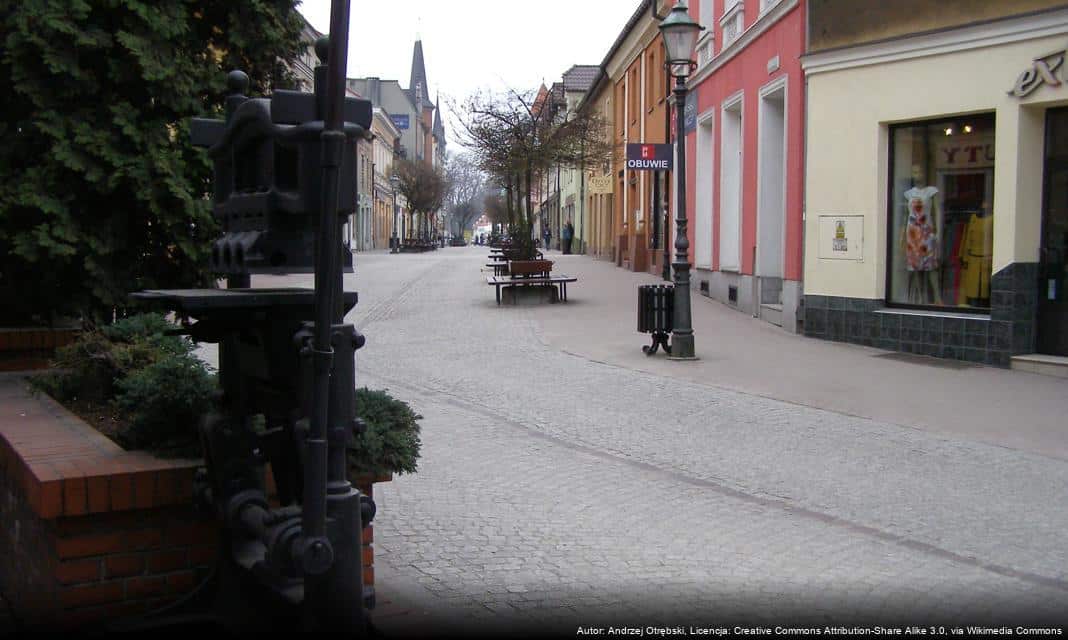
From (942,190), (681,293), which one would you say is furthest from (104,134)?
(942,190)

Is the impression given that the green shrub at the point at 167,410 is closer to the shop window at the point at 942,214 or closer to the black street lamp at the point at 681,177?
the black street lamp at the point at 681,177

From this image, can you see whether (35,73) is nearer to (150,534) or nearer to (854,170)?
(150,534)

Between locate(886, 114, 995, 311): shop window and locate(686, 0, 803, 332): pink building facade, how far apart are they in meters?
1.65

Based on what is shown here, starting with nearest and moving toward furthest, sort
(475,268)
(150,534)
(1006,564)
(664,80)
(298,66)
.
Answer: (150,534) → (1006,564) → (298,66) → (664,80) → (475,268)

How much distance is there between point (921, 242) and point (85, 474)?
39.7ft

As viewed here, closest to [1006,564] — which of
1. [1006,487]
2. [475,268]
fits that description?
[1006,487]

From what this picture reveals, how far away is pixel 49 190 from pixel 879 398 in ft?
24.2

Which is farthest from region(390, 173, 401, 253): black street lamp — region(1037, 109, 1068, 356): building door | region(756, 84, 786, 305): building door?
region(1037, 109, 1068, 356): building door

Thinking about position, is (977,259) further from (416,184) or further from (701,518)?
(416,184)

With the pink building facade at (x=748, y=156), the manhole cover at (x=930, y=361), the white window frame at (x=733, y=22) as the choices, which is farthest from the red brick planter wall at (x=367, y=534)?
the white window frame at (x=733, y=22)

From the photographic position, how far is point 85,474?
11.3 feet

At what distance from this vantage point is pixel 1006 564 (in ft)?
17.1

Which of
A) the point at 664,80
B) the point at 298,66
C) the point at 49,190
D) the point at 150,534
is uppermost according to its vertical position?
the point at 664,80

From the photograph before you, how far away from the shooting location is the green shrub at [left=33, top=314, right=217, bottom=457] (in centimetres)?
386
